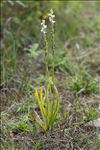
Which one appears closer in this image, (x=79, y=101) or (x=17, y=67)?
(x=79, y=101)

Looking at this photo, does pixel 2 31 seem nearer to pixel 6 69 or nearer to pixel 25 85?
pixel 6 69

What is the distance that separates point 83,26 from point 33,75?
1.30 m

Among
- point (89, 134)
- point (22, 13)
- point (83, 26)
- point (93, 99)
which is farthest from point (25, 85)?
point (83, 26)

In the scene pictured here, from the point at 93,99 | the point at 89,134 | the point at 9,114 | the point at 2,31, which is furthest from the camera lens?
the point at 2,31

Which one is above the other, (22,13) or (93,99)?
(22,13)

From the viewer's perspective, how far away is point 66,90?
3.18 m

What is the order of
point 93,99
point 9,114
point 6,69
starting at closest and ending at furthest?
point 9,114
point 93,99
point 6,69

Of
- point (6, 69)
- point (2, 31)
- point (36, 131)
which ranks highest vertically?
point (2, 31)

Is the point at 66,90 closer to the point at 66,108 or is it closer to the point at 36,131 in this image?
the point at 66,108


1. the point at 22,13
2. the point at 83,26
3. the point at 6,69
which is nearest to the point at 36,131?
the point at 6,69

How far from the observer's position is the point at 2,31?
3.88m

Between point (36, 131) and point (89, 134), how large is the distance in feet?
1.11

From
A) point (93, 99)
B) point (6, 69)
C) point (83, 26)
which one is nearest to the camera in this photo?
point (93, 99)

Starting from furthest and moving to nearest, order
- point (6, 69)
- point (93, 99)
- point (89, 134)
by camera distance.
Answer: point (6, 69) → point (93, 99) → point (89, 134)
